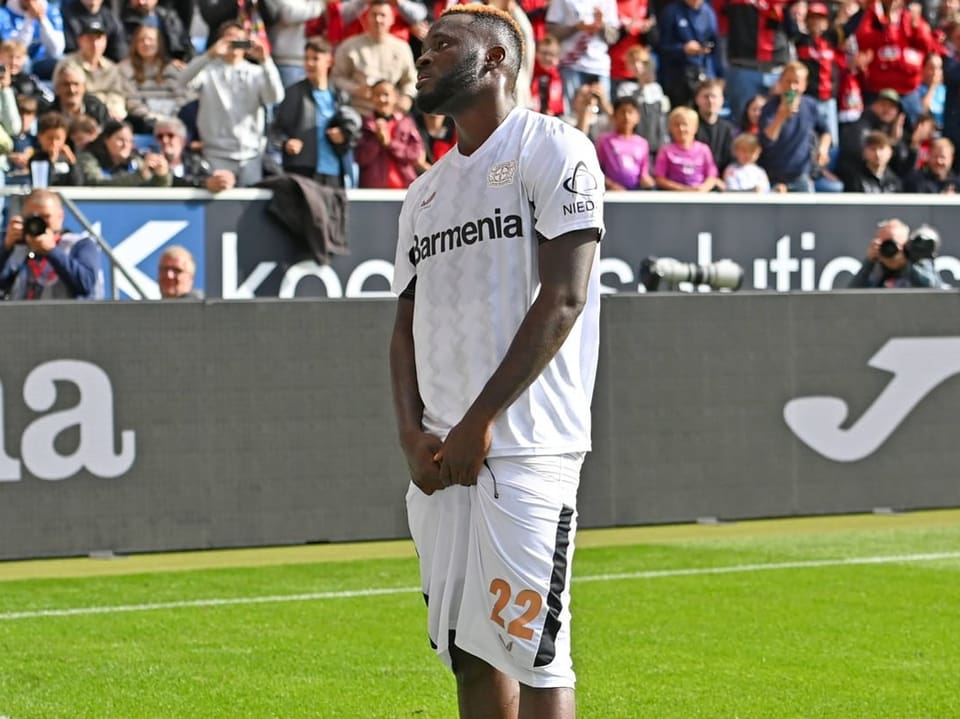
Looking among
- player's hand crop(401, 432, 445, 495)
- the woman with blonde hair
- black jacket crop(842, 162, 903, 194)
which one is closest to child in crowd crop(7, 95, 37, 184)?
the woman with blonde hair

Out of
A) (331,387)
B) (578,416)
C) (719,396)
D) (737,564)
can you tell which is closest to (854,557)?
(737,564)

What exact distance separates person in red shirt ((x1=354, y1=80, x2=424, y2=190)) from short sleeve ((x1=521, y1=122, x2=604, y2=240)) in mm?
10288

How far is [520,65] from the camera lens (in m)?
4.09

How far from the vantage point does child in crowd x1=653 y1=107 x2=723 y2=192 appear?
14969mm

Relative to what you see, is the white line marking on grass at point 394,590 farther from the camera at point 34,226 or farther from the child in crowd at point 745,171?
the child in crowd at point 745,171

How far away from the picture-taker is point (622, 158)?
48.2 ft

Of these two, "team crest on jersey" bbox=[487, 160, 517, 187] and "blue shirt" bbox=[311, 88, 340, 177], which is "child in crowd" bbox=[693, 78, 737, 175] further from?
"team crest on jersey" bbox=[487, 160, 517, 187]

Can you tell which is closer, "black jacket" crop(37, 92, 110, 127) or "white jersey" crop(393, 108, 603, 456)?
"white jersey" crop(393, 108, 603, 456)

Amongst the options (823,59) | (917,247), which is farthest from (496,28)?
(823,59)

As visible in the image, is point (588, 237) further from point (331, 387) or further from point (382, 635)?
point (331, 387)

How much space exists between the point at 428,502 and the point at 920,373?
8508 mm

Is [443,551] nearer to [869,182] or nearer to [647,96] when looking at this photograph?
[647,96]

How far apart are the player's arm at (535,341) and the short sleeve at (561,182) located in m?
0.03

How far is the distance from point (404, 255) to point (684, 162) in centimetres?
1109
